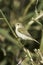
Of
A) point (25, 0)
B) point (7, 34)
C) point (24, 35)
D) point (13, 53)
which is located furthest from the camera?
point (25, 0)

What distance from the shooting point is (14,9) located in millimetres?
4629

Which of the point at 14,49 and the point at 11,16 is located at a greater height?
the point at 11,16

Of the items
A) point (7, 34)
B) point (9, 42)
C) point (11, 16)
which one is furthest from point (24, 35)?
point (11, 16)

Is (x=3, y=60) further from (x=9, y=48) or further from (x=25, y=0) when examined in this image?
(x=25, y=0)

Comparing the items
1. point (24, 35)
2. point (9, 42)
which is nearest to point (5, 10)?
point (9, 42)

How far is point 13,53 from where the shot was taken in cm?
419

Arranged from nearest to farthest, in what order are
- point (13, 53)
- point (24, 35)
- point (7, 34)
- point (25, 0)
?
1. point (24, 35)
2. point (7, 34)
3. point (13, 53)
4. point (25, 0)

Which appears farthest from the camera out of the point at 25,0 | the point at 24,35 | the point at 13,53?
the point at 25,0

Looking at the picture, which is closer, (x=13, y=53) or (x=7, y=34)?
(x=7, y=34)

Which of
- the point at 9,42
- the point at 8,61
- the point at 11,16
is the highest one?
the point at 11,16

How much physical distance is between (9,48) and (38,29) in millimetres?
545

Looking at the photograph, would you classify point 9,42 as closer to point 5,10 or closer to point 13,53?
point 13,53

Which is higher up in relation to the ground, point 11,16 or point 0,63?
point 11,16

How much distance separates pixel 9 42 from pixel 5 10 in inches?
24.3
